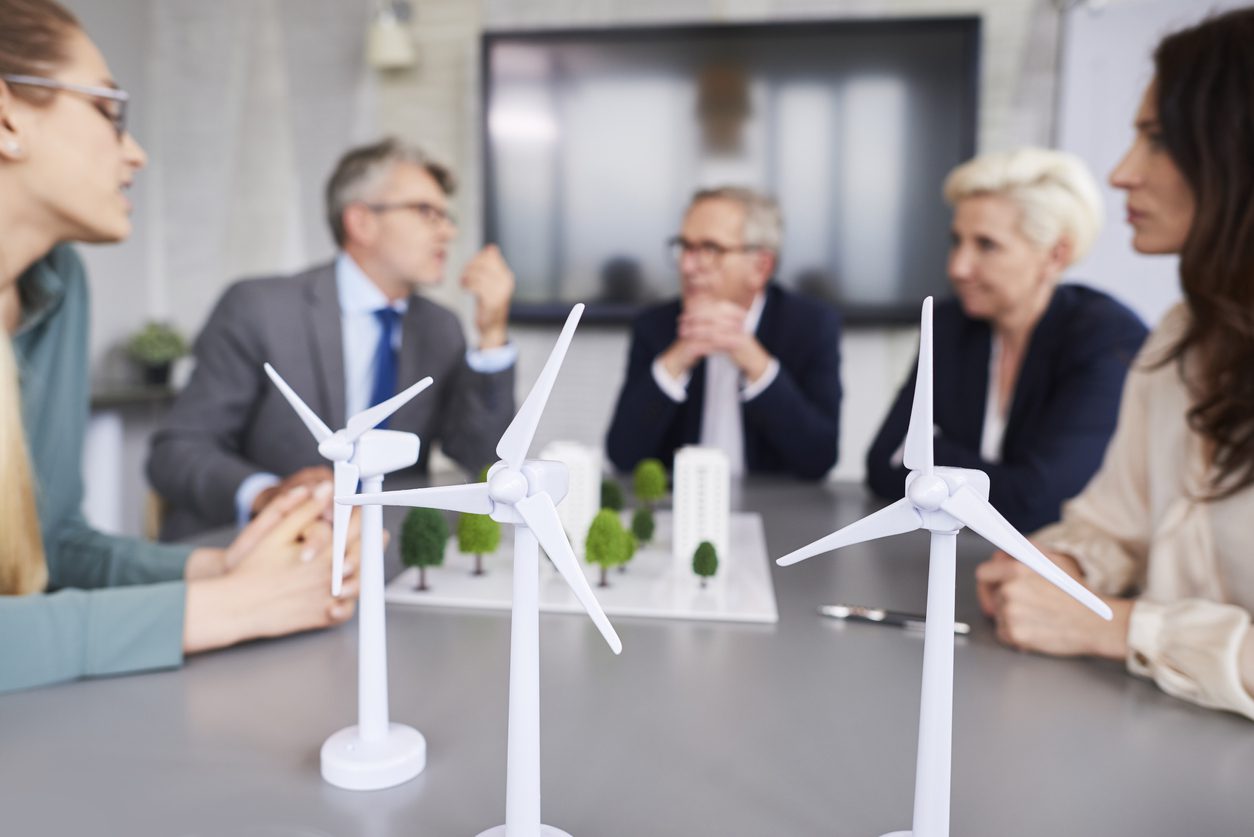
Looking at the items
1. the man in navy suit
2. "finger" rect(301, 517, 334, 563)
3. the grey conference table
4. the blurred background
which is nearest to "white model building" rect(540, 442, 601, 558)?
the grey conference table

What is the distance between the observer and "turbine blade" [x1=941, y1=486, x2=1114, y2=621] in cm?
67

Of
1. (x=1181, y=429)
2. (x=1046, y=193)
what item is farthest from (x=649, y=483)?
(x=1046, y=193)

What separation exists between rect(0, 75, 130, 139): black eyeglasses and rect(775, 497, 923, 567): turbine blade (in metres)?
1.40

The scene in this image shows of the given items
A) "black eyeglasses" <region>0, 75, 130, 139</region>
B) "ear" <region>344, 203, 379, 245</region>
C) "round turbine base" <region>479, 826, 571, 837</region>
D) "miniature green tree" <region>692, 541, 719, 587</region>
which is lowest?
"round turbine base" <region>479, 826, 571, 837</region>

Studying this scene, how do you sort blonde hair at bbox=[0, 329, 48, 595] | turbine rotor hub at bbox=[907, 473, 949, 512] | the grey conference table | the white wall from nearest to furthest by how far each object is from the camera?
turbine rotor hub at bbox=[907, 473, 949, 512]
the grey conference table
blonde hair at bbox=[0, 329, 48, 595]
the white wall

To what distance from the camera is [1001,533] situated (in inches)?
27.0

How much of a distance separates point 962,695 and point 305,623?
883mm

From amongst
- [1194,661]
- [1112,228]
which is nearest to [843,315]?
[1112,228]

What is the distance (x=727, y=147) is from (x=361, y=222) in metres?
2.09

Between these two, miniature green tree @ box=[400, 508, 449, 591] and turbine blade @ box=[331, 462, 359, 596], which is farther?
miniature green tree @ box=[400, 508, 449, 591]

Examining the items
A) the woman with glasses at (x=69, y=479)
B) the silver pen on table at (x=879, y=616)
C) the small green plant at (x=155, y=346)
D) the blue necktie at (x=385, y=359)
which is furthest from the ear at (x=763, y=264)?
the small green plant at (x=155, y=346)

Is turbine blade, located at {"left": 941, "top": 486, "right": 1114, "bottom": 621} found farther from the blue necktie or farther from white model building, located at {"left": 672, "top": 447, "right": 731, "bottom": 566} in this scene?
the blue necktie

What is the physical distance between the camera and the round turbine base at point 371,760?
84 cm

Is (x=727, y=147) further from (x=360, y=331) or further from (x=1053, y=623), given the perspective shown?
(x=1053, y=623)
